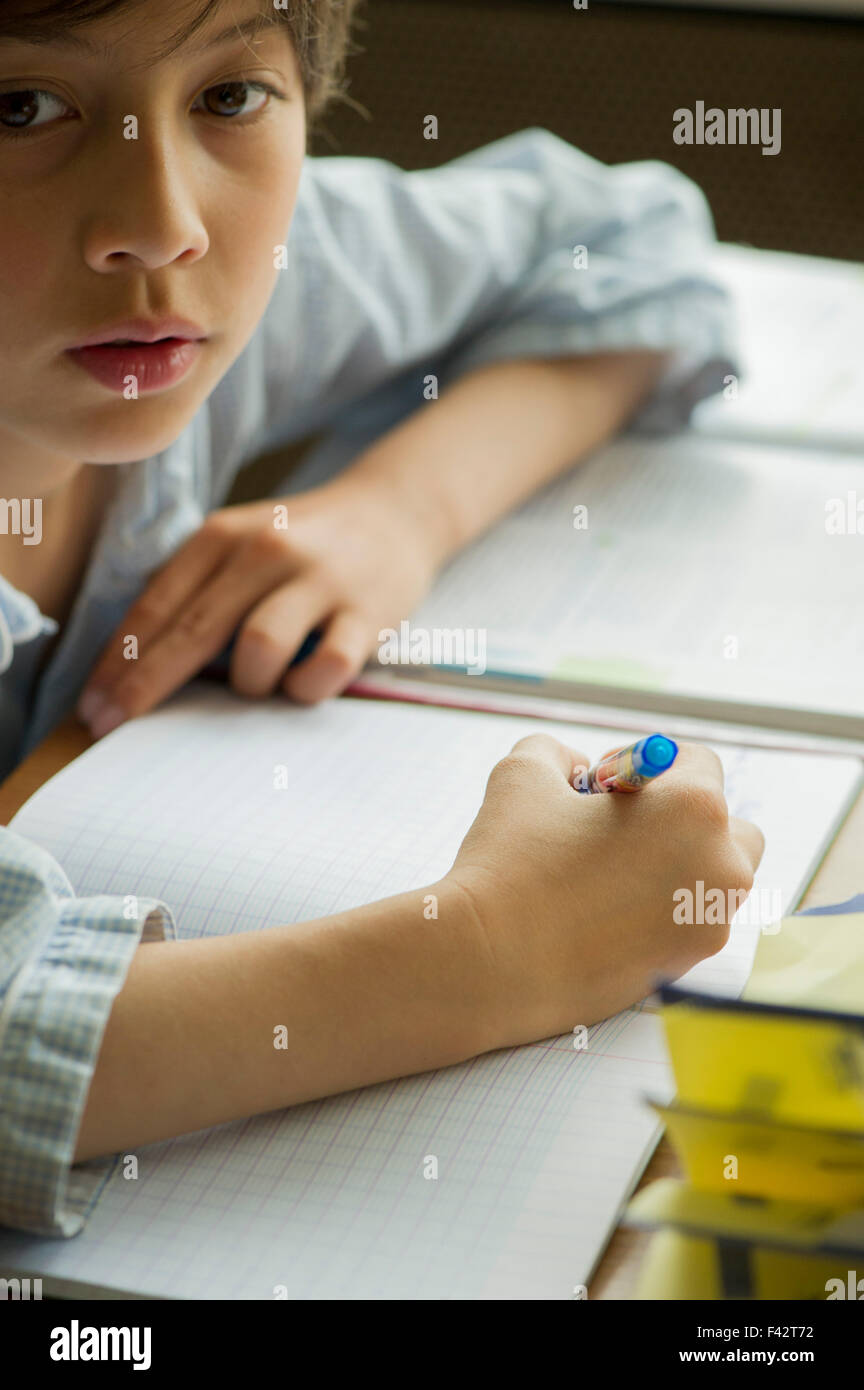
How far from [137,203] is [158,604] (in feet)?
0.81

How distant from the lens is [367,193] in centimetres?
103

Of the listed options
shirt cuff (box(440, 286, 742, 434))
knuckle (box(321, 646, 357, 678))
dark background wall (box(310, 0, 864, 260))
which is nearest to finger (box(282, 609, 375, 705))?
knuckle (box(321, 646, 357, 678))

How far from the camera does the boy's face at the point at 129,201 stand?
2.02ft

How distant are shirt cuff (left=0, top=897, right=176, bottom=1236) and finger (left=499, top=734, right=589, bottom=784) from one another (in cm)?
18

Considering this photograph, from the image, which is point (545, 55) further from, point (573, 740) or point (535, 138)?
point (573, 740)

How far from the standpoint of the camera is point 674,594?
87cm

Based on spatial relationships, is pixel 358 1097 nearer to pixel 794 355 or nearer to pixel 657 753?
pixel 657 753

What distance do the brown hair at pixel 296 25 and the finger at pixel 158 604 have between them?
243 mm

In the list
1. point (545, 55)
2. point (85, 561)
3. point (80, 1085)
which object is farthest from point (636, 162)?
point (80, 1085)

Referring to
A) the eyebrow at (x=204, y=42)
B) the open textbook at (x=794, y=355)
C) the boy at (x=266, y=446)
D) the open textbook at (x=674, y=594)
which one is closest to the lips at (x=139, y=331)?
the boy at (x=266, y=446)

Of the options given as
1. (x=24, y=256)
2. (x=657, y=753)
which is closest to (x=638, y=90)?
(x=24, y=256)

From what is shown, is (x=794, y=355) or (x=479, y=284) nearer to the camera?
(x=479, y=284)

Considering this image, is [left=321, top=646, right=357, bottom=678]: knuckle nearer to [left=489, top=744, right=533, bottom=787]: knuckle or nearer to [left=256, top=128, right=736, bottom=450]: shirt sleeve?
[left=489, top=744, right=533, bottom=787]: knuckle
